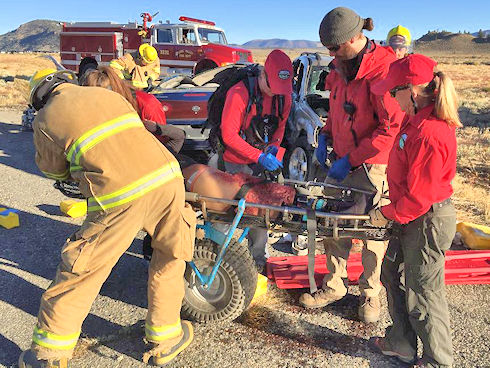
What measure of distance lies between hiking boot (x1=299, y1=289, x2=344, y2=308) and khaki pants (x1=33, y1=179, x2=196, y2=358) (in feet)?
4.03

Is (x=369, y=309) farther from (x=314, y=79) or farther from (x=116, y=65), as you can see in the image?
(x=116, y=65)

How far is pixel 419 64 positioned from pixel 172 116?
19.7 ft

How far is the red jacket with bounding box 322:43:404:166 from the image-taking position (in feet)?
10.1

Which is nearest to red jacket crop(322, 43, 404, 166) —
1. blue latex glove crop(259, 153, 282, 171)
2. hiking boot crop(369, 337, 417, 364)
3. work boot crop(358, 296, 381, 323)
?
blue latex glove crop(259, 153, 282, 171)

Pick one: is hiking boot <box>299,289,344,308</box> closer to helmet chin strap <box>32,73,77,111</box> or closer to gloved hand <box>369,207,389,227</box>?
gloved hand <box>369,207,389,227</box>

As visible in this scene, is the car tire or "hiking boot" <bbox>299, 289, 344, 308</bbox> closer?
"hiking boot" <bbox>299, 289, 344, 308</bbox>

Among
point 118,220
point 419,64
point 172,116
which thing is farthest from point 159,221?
point 172,116

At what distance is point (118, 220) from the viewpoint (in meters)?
2.55

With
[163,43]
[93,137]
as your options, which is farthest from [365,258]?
[163,43]

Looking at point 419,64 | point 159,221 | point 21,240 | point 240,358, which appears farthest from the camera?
point 21,240

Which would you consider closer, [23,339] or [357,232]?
[357,232]

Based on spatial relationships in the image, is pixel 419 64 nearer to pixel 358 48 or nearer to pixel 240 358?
pixel 358 48

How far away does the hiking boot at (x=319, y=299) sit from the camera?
359cm

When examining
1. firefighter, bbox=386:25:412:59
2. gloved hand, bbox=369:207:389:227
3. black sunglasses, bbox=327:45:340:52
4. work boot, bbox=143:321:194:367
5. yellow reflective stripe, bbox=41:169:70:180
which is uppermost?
firefighter, bbox=386:25:412:59
